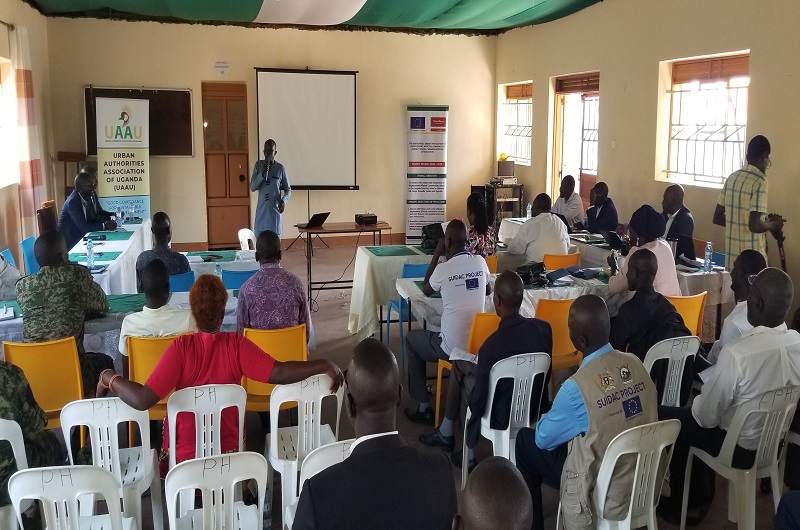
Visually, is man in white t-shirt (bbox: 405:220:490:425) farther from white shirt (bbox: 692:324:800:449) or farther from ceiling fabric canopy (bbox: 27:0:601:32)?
ceiling fabric canopy (bbox: 27:0:601:32)

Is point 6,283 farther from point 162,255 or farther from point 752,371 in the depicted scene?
point 752,371

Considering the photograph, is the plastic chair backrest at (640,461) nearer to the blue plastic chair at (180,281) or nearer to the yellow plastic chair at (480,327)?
the yellow plastic chair at (480,327)

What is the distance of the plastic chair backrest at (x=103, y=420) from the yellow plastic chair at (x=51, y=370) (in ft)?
2.74

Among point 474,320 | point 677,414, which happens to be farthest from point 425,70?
point 677,414

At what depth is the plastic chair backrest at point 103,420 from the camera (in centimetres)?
265

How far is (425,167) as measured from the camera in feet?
36.0

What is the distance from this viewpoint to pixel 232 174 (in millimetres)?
10500

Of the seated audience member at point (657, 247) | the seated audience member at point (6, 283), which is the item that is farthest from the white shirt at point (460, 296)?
the seated audience member at point (6, 283)

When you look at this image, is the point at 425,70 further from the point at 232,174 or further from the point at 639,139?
the point at 639,139

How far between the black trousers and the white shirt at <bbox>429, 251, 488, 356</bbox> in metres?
1.22

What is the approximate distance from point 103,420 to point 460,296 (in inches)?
84.4

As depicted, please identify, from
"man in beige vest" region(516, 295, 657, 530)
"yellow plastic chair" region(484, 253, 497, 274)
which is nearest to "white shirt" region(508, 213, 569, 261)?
"yellow plastic chair" region(484, 253, 497, 274)

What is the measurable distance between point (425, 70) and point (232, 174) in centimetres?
322

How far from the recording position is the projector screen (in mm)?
10195
